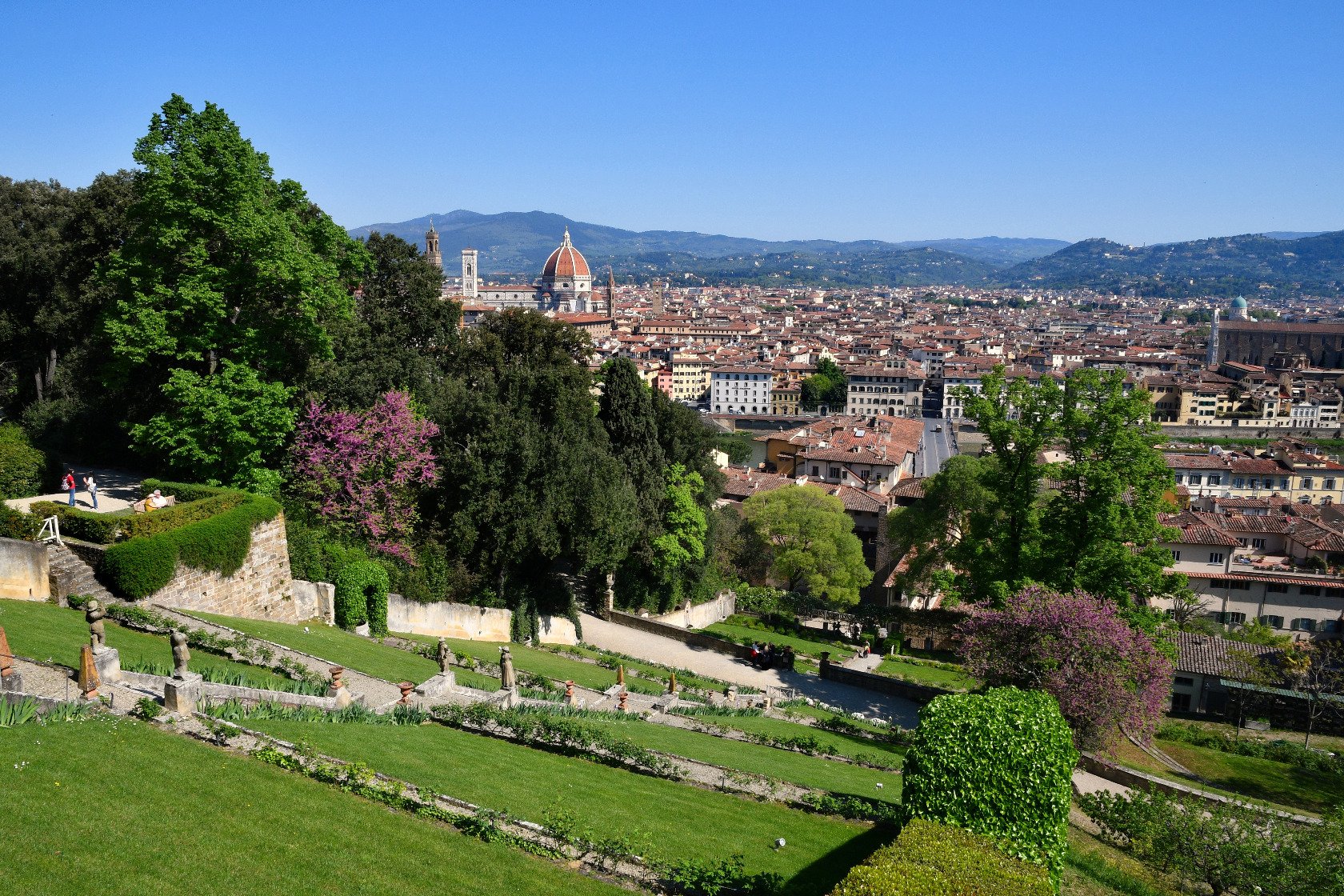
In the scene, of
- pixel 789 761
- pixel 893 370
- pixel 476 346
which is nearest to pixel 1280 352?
pixel 893 370

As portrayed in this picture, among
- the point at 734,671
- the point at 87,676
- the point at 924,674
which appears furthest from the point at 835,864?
the point at 924,674

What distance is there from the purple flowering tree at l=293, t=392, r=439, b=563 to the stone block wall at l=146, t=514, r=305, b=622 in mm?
2362

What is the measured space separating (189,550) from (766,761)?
1099cm

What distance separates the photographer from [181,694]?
1166 cm

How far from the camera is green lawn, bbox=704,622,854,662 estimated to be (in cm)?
3073

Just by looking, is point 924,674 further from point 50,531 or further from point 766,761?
point 50,531

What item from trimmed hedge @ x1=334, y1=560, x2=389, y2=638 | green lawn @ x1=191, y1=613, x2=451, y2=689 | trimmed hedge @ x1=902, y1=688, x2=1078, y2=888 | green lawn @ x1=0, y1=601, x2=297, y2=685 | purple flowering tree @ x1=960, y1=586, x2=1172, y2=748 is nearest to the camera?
trimmed hedge @ x1=902, y1=688, x2=1078, y2=888

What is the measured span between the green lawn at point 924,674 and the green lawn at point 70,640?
56.5 feet

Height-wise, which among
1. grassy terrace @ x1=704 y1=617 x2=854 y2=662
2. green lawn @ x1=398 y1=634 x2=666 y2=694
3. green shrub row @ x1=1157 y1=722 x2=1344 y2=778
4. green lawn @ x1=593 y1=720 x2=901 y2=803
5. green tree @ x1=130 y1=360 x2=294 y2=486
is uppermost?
green tree @ x1=130 y1=360 x2=294 y2=486

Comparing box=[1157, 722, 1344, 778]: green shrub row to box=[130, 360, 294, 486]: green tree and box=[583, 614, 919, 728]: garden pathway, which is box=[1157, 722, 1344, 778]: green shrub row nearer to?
box=[583, 614, 919, 728]: garden pathway

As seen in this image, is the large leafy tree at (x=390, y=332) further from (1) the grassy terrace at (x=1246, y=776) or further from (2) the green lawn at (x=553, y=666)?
(1) the grassy terrace at (x=1246, y=776)

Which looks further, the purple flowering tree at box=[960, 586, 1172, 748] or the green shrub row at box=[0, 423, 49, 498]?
the green shrub row at box=[0, 423, 49, 498]

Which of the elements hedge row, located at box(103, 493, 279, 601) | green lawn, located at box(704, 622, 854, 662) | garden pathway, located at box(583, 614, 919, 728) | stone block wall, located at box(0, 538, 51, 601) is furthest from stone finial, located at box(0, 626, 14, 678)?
green lawn, located at box(704, 622, 854, 662)

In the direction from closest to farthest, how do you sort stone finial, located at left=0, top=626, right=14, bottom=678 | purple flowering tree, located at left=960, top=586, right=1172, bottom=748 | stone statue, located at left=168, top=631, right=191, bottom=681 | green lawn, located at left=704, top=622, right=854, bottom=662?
stone finial, located at left=0, top=626, right=14, bottom=678, stone statue, located at left=168, top=631, right=191, bottom=681, purple flowering tree, located at left=960, top=586, right=1172, bottom=748, green lawn, located at left=704, top=622, right=854, bottom=662
